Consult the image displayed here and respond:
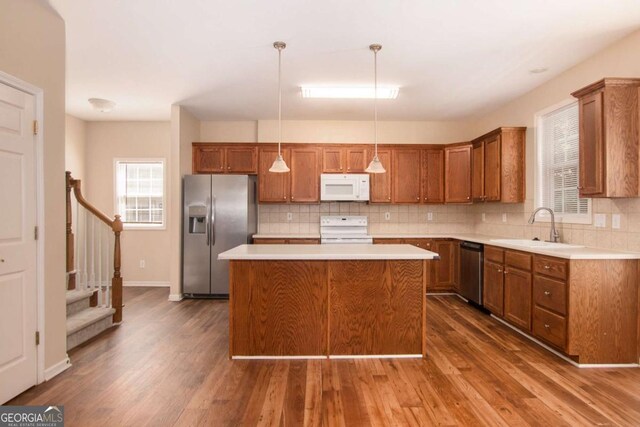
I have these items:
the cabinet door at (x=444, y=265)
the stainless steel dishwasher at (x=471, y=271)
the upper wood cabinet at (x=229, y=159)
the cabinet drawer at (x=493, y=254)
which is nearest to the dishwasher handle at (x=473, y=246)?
the stainless steel dishwasher at (x=471, y=271)

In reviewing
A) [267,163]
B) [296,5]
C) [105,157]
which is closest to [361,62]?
[296,5]

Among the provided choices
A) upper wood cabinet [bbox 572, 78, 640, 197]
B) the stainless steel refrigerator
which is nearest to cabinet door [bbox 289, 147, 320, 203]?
the stainless steel refrigerator

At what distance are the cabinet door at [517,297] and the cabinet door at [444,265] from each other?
4.79 ft

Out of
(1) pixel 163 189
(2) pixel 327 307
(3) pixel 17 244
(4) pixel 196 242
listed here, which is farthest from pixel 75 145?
(2) pixel 327 307

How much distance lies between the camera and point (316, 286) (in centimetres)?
306

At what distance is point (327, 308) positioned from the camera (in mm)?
3049

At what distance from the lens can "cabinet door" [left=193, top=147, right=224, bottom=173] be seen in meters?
5.59

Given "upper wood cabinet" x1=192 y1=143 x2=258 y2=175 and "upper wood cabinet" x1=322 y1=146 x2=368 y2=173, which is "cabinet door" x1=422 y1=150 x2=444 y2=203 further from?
"upper wood cabinet" x1=192 y1=143 x2=258 y2=175

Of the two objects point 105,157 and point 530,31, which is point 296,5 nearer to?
point 530,31

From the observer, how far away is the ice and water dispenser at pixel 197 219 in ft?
16.8

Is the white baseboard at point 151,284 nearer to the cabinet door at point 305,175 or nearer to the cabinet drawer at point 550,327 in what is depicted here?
the cabinet door at point 305,175

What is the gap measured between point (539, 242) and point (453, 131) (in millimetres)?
2632

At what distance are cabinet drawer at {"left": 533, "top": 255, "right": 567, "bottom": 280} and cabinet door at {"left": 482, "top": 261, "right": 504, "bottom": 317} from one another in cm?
66

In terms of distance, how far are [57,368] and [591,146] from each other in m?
4.55
